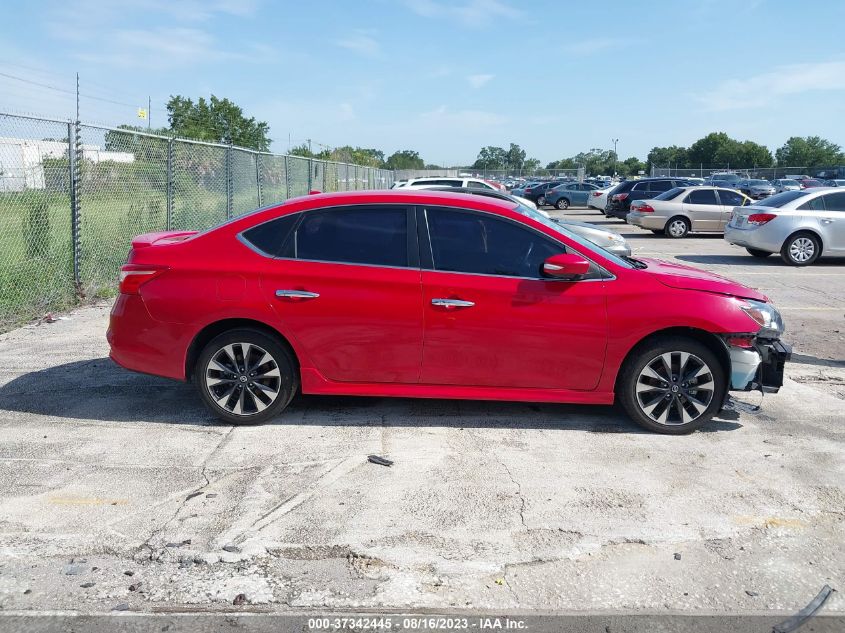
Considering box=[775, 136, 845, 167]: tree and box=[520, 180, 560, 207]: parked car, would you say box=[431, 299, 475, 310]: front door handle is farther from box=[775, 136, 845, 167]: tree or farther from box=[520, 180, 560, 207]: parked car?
box=[775, 136, 845, 167]: tree

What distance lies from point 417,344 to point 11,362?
4.15 metres

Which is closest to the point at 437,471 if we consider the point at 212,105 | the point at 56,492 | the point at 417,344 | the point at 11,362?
the point at 417,344

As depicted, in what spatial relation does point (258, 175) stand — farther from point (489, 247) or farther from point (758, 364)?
point (758, 364)

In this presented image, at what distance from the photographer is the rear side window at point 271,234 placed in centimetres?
561

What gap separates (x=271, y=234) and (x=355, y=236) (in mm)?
603

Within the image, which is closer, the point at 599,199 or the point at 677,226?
the point at 677,226

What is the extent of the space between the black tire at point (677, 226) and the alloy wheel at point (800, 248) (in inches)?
255

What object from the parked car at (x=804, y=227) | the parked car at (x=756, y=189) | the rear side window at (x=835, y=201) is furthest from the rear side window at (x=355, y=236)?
the parked car at (x=756, y=189)

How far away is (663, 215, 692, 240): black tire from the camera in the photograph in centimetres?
2233

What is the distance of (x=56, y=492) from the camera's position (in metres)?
4.50

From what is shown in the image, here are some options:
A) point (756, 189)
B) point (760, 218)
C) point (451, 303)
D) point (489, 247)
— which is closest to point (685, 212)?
point (760, 218)

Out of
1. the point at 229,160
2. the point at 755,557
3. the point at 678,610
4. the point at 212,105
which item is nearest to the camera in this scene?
the point at 678,610

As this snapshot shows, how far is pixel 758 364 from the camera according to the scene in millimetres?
5547

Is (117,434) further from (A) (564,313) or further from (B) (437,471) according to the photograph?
(A) (564,313)
